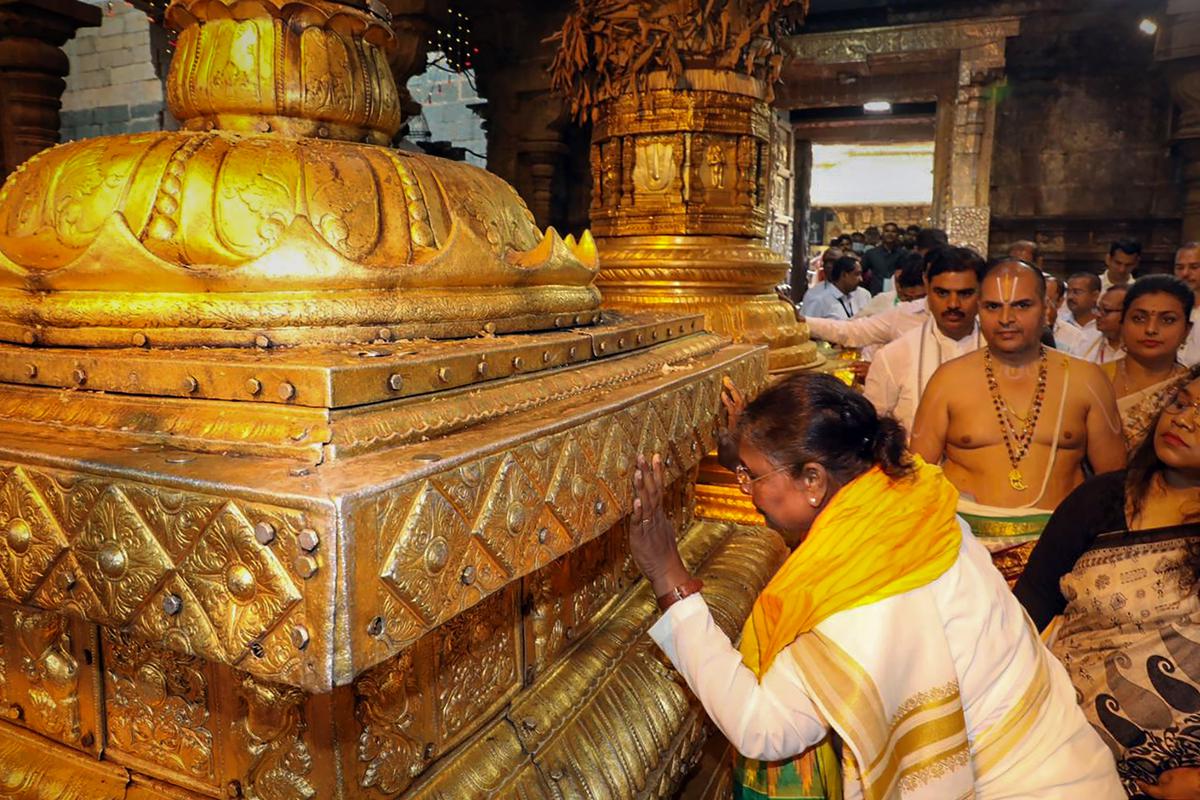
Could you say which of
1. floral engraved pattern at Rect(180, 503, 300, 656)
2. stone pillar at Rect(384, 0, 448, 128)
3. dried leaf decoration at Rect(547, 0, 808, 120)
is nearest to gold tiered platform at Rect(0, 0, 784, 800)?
floral engraved pattern at Rect(180, 503, 300, 656)

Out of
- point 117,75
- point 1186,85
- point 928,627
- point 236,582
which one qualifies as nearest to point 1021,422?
point 928,627

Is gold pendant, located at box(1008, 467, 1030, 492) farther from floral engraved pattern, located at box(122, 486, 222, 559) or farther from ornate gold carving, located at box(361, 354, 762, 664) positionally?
floral engraved pattern, located at box(122, 486, 222, 559)

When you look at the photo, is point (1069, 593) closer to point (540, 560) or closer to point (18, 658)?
point (540, 560)

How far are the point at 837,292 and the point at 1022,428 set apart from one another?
439 cm

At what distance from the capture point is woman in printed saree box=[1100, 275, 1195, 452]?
2.70 m

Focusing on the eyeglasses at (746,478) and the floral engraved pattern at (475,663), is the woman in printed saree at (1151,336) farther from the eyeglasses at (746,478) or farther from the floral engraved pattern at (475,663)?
the floral engraved pattern at (475,663)

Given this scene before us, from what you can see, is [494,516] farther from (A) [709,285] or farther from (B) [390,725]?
(A) [709,285]

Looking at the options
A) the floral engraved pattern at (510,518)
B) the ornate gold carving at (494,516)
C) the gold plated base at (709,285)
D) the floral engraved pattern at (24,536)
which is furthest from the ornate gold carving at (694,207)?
the floral engraved pattern at (24,536)

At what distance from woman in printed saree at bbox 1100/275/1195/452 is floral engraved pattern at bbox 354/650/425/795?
8.48 ft

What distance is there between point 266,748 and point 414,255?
738 mm

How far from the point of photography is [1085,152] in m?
8.91

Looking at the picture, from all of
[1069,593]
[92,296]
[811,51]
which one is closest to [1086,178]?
[811,51]

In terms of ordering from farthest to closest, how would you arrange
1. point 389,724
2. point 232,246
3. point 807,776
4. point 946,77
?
point 946,77
point 807,776
point 232,246
point 389,724

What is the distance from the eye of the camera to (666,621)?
1.27 meters
